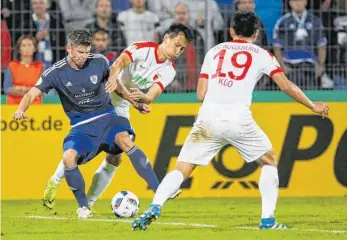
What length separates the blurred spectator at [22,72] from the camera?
47.4ft

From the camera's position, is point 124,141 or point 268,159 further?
point 124,141

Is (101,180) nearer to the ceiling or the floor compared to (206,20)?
nearer to the floor

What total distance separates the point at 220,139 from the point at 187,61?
198 inches

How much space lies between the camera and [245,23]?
9.63 meters

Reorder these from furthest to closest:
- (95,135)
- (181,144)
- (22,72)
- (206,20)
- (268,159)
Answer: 1. (22,72)
2. (206,20)
3. (181,144)
4. (95,135)
5. (268,159)

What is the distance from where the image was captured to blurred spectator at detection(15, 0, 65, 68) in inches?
577

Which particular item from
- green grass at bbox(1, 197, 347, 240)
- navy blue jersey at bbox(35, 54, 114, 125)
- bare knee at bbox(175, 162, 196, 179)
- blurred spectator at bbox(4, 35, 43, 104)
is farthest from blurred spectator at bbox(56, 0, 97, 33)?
bare knee at bbox(175, 162, 196, 179)

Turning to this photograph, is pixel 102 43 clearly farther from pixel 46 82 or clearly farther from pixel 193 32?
pixel 46 82

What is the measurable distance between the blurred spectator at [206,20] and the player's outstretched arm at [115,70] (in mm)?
3014

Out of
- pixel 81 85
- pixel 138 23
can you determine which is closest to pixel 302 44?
pixel 138 23

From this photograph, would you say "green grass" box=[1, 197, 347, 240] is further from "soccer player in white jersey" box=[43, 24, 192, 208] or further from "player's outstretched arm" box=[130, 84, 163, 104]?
"player's outstretched arm" box=[130, 84, 163, 104]

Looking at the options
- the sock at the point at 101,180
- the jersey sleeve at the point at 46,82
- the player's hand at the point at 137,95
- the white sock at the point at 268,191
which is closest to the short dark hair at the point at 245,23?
the white sock at the point at 268,191

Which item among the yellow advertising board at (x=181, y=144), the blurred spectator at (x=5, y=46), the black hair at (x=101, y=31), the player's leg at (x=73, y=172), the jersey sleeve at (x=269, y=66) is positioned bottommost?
the yellow advertising board at (x=181, y=144)

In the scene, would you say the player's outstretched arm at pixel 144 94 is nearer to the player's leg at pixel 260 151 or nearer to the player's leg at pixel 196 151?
the player's leg at pixel 196 151
